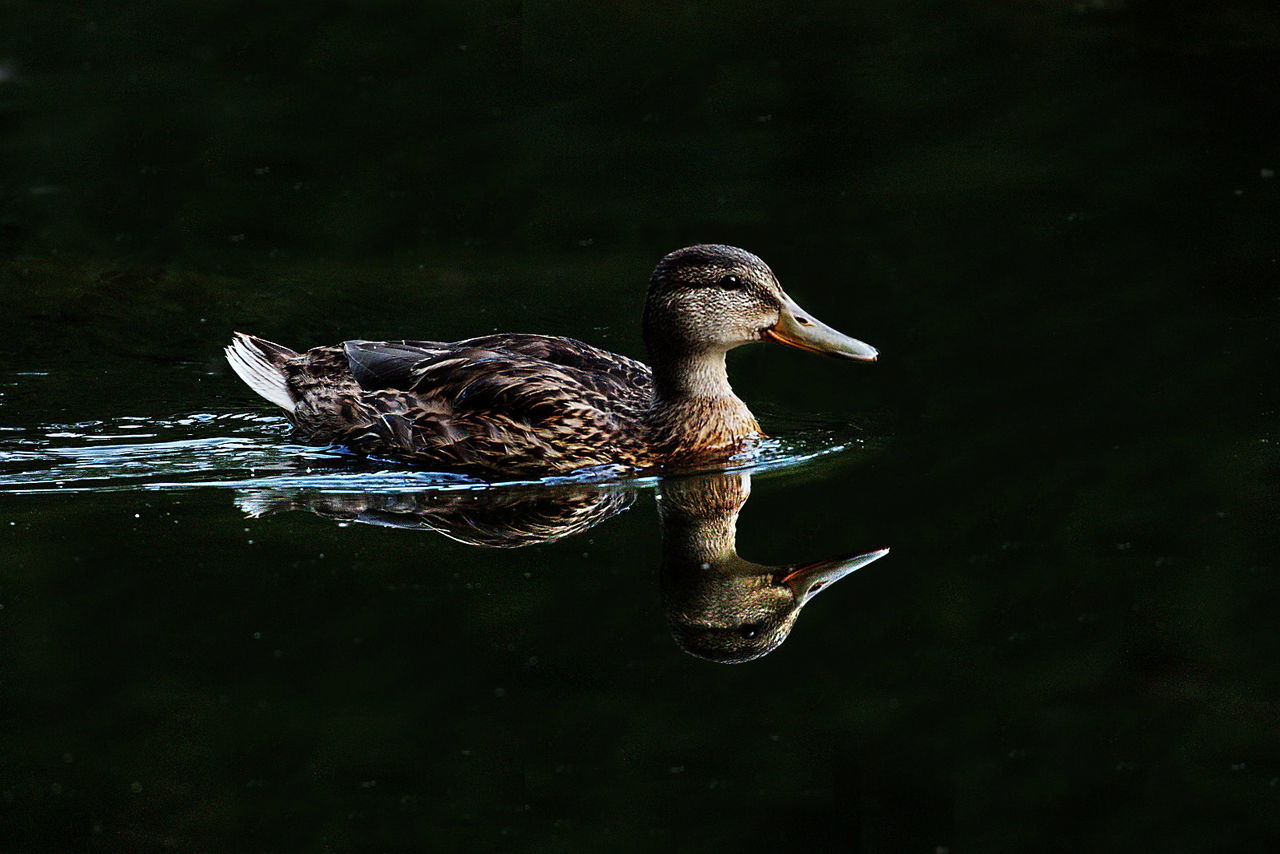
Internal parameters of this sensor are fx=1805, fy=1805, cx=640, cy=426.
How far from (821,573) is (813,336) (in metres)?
2.16

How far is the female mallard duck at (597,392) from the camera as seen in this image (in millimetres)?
9727

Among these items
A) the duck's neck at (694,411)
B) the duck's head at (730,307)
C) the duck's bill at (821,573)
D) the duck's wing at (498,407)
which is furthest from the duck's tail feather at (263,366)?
the duck's bill at (821,573)

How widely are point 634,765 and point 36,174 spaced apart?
35.2 feet

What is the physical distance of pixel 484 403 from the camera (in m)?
9.81

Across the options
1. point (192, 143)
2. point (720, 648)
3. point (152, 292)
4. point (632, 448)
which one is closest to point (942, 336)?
point (632, 448)

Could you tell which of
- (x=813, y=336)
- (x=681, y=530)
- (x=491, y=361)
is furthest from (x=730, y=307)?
(x=681, y=530)

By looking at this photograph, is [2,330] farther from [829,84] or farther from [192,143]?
[829,84]

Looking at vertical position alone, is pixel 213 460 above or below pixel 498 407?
below

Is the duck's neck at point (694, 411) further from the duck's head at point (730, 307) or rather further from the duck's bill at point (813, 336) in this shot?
the duck's bill at point (813, 336)

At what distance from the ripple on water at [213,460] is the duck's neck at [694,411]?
0.19 meters

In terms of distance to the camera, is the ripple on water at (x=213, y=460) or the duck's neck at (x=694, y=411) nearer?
the ripple on water at (x=213, y=460)

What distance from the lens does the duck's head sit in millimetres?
9781

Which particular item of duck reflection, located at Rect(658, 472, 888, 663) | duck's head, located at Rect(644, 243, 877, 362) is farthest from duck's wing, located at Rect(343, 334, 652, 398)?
duck reflection, located at Rect(658, 472, 888, 663)

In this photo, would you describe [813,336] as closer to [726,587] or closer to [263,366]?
[726,587]
